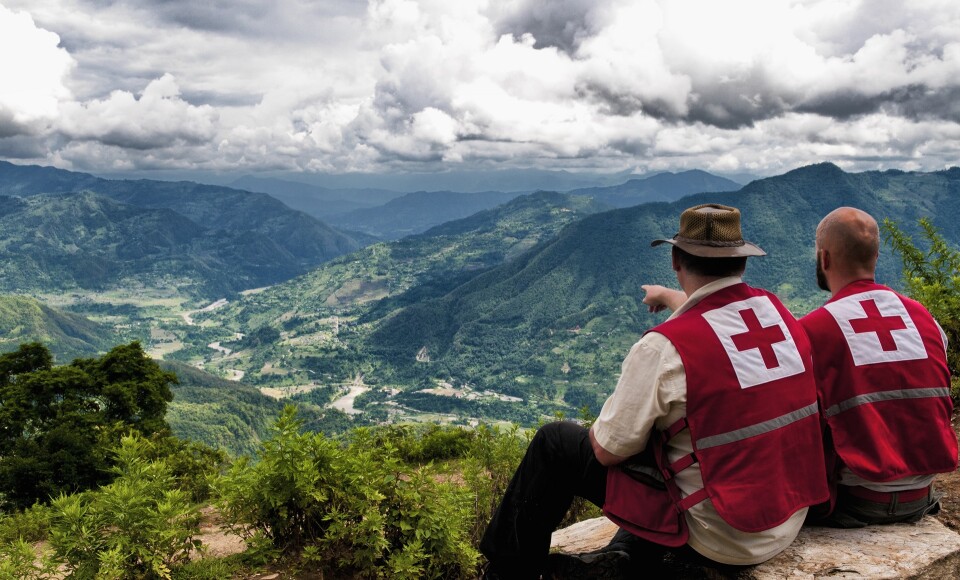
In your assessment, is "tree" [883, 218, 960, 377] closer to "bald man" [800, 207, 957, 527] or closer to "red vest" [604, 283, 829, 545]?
"bald man" [800, 207, 957, 527]

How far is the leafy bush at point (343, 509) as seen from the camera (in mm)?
4281

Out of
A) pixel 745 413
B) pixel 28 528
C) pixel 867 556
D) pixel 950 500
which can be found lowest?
pixel 28 528

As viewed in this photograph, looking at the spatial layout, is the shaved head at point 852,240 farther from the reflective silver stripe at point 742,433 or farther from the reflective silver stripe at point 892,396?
the reflective silver stripe at point 742,433

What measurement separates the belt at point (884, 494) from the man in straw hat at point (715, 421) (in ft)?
2.27

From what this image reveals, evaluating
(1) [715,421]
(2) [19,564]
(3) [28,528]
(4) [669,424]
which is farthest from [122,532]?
(3) [28,528]

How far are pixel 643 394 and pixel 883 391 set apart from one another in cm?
184

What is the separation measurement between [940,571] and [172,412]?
548ft

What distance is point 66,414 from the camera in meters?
23.9

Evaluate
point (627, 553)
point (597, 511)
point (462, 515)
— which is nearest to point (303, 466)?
point (462, 515)

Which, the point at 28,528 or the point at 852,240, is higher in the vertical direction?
the point at 852,240

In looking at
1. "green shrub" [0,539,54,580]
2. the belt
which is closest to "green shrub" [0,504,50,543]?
"green shrub" [0,539,54,580]

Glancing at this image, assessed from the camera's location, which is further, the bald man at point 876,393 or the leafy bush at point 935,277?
the leafy bush at point 935,277

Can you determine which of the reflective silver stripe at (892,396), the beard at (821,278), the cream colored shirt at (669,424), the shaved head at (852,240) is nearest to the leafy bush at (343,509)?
the cream colored shirt at (669,424)

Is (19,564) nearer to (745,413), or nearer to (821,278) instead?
(745,413)
